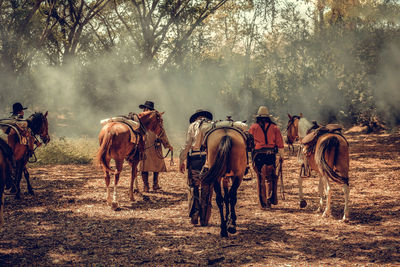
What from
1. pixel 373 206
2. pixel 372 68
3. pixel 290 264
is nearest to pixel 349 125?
pixel 372 68

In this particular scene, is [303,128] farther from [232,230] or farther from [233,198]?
[232,230]

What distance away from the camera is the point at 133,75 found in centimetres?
2897

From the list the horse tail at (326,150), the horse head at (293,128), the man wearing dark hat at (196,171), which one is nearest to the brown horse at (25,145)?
the man wearing dark hat at (196,171)

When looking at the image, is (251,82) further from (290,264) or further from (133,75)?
(290,264)

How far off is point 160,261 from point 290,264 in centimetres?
161

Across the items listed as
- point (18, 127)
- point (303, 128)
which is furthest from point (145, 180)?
point (303, 128)

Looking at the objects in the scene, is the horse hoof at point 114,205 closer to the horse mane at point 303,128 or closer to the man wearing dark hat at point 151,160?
the man wearing dark hat at point 151,160

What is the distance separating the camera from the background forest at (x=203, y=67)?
25250 mm

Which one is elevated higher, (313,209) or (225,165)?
(225,165)

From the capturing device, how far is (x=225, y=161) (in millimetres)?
6250

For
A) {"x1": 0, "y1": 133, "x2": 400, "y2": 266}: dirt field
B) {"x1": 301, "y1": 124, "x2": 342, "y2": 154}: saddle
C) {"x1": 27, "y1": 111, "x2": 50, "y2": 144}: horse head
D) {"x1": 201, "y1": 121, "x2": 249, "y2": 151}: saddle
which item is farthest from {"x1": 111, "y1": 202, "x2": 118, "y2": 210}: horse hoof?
{"x1": 301, "y1": 124, "x2": 342, "y2": 154}: saddle

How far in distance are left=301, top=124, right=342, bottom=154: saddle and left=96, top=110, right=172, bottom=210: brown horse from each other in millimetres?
3243

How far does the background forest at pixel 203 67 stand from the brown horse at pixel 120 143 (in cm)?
1522

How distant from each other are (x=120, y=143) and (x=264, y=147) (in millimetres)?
2858
